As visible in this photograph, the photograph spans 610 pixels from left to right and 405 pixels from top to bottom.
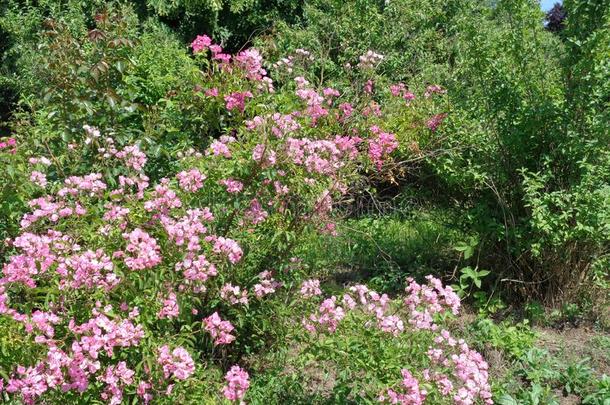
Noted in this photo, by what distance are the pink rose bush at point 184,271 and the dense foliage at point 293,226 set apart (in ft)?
0.04

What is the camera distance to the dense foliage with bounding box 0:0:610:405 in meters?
2.33

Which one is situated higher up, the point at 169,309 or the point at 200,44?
the point at 200,44

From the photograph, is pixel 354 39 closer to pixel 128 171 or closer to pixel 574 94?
pixel 574 94

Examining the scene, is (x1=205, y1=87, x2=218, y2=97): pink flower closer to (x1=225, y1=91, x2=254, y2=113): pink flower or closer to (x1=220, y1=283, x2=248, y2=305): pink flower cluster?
(x1=225, y1=91, x2=254, y2=113): pink flower

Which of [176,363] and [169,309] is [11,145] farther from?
[176,363]

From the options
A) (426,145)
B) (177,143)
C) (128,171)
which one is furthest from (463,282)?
(128,171)

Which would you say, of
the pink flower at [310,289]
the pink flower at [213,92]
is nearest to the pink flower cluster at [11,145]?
the pink flower at [213,92]

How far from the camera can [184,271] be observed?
2.44m

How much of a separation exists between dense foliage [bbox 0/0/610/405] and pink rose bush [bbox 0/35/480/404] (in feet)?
0.04

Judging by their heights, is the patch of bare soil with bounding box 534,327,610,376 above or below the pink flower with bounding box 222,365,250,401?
below

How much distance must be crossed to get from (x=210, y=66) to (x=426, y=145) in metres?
1.73

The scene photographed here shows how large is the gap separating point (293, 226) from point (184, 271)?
0.76 metres

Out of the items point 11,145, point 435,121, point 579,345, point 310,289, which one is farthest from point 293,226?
point 435,121

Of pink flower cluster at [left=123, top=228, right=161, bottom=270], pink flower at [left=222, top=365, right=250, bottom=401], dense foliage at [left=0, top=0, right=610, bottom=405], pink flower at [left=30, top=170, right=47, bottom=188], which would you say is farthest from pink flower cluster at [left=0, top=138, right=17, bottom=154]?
pink flower at [left=222, top=365, right=250, bottom=401]
